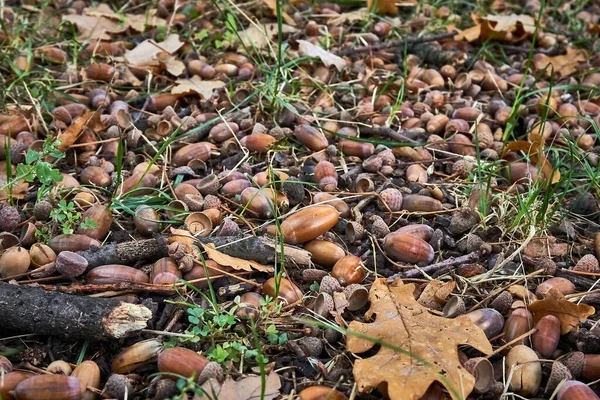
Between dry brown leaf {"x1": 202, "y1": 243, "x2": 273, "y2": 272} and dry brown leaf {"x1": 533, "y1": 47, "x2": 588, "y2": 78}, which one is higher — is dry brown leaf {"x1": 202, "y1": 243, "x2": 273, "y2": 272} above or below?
below

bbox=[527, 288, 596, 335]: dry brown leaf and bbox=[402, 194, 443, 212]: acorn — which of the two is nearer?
bbox=[527, 288, 596, 335]: dry brown leaf

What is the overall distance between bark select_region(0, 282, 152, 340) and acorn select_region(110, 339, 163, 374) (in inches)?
1.7

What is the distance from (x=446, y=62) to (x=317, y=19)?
2.47 ft

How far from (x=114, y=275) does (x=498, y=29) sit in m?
2.37

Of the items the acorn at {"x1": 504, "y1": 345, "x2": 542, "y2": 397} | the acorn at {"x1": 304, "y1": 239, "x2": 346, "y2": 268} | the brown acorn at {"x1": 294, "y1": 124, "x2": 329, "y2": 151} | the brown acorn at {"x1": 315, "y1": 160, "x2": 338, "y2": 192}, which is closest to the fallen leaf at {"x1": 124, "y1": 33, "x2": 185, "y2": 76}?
the brown acorn at {"x1": 294, "y1": 124, "x2": 329, "y2": 151}

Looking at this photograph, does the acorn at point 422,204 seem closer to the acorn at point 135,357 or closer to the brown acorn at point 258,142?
the brown acorn at point 258,142

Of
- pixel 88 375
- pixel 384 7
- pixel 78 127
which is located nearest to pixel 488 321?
pixel 88 375

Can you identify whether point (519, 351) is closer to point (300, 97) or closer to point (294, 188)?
point (294, 188)

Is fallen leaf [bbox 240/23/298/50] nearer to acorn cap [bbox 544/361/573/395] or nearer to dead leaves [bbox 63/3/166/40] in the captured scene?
dead leaves [bbox 63/3/166/40]

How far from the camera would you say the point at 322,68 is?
3.21 metres

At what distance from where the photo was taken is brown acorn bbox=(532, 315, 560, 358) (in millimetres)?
1876

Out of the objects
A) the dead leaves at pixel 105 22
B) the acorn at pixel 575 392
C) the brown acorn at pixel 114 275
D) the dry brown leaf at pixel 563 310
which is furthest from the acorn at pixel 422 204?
the dead leaves at pixel 105 22

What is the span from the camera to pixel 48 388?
1664 mm

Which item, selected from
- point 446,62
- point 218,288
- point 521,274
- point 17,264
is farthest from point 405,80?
point 17,264
